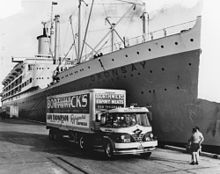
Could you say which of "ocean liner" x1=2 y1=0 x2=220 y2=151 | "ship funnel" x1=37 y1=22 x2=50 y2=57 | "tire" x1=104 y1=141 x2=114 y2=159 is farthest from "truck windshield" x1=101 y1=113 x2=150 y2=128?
"ship funnel" x1=37 y1=22 x2=50 y2=57

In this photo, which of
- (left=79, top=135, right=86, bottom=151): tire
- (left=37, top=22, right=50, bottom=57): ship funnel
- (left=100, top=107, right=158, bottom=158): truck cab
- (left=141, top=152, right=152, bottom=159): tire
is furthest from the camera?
(left=37, top=22, right=50, bottom=57): ship funnel

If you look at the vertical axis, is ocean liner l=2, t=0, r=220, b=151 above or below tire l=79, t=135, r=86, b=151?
above

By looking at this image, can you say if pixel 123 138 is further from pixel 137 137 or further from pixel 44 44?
pixel 44 44

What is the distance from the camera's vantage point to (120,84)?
52.5 feet

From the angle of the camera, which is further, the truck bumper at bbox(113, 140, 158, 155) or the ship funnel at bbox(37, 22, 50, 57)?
the ship funnel at bbox(37, 22, 50, 57)

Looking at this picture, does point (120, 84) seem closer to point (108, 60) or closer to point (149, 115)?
point (108, 60)

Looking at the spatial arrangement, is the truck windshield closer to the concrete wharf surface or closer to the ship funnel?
the concrete wharf surface

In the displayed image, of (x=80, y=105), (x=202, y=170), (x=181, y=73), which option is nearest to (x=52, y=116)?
(x=80, y=105)

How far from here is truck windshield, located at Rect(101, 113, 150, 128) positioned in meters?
10.7

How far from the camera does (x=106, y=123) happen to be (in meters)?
11.1

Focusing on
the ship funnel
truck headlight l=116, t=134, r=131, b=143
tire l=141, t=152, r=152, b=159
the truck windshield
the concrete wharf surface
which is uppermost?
the ship funnel

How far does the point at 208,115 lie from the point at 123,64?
5.49m

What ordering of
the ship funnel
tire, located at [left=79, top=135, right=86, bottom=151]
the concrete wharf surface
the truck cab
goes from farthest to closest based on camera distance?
the ship funnel < tire, located at [left=79, top=135, right=86, bottom=151] < the truck cab < the concrete wharf surface

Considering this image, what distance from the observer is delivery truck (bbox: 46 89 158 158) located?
1024 cm
